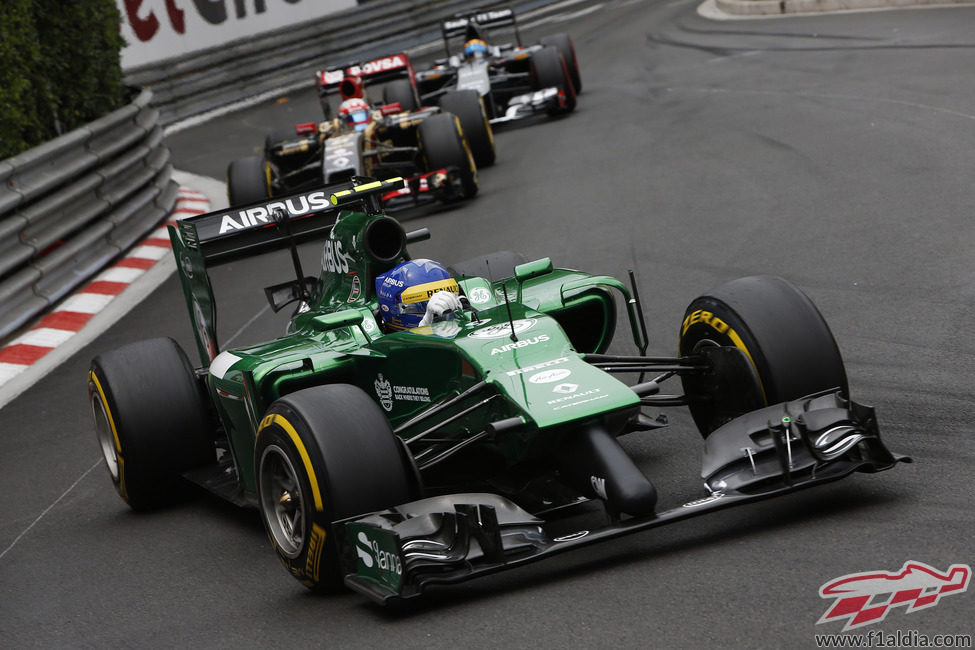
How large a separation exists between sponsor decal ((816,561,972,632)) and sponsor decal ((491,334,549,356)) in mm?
1797

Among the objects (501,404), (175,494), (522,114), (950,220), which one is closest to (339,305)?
(175,494)

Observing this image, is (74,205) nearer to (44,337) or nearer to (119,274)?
(119,274)

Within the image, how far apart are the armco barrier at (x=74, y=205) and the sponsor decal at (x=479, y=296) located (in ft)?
22.6

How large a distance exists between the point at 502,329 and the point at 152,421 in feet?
7.95

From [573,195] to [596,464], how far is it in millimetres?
9494

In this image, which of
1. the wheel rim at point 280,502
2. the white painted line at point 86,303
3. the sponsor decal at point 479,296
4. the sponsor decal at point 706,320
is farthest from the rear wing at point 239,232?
the white painted line at point 86,303

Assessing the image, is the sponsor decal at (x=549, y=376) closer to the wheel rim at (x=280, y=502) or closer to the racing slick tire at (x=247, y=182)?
the wheel rim at (x=280, y=502)

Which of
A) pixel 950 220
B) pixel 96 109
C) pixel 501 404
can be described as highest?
pixel 96 109

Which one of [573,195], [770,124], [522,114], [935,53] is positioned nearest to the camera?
[573,195]

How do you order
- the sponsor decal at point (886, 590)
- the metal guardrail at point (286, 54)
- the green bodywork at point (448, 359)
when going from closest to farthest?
the sponsor decal at point (886, 590)
the green bodywork at point (448, 359)
the metal guardrail at point (286, 54)

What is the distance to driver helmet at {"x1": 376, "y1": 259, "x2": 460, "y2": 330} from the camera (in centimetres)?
664

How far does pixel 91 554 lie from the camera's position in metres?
6.91

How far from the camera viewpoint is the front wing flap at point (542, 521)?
16.5 feet

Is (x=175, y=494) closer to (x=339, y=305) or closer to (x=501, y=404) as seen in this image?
(x=339, y=305)
